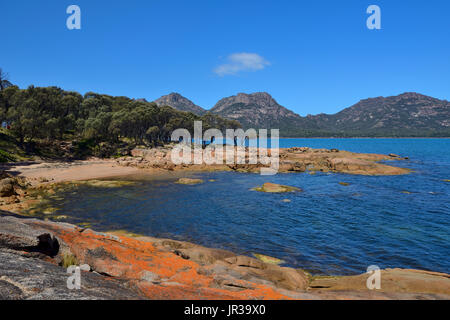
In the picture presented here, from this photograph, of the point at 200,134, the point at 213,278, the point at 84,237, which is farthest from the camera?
the point at 200,134

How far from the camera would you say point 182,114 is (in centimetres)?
12725

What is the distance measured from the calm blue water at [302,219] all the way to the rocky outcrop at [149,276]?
3.43 m

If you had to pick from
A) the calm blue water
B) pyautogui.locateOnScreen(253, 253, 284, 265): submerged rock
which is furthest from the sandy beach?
pyautogui.locateOnScreen(253, 253, 284, 265): submerged rock

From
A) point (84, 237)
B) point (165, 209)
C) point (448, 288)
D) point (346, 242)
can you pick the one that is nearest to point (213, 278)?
point (84, 237)

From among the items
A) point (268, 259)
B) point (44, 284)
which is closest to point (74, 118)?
point (268, 259)

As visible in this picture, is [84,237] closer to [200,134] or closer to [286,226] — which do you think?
[286,226]

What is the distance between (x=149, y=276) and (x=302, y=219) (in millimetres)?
19078

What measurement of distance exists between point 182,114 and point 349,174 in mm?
88706

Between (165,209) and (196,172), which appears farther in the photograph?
(196,172)

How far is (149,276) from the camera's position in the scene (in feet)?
37.7

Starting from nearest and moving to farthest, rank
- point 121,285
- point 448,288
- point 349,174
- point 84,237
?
point 121,285 → point 448,288 → point 84,237 → point 349,174

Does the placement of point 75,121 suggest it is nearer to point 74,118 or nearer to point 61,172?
point 74,118

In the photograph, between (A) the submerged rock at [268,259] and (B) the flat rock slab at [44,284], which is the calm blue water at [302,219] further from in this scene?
(B) the flat rock slab at [44,284]

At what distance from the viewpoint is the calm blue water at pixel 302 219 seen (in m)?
18.3
